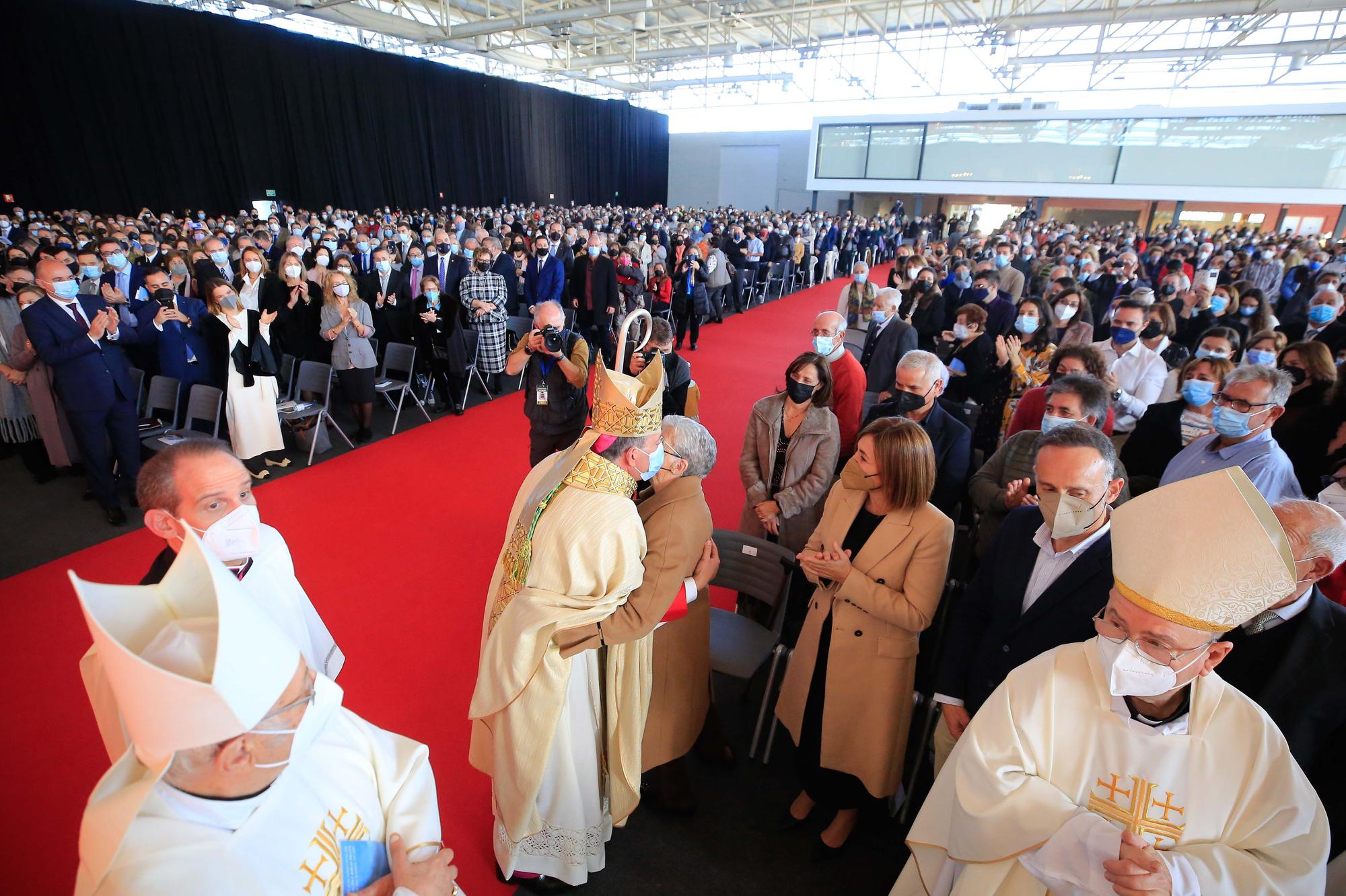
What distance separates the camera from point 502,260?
8.75 meters

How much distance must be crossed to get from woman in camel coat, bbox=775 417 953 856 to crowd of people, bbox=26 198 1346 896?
12 millimetres

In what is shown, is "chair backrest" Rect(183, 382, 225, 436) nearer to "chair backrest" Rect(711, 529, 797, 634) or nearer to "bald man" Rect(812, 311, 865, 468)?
"chair backrest" Rect(711, 529, 797, 634)

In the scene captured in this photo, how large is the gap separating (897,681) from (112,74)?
66.8 feet

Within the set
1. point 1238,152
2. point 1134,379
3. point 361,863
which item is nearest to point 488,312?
point 1134,379

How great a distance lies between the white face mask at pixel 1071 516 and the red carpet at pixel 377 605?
2.38 metres

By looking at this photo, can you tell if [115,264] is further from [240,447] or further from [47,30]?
[47,30]

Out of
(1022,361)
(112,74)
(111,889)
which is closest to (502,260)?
(1022,361)

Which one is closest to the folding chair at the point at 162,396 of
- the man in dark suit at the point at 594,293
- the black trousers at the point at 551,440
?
the black trousers at the point at 551,440

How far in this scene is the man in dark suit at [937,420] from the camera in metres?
3.26

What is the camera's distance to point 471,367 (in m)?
7.28

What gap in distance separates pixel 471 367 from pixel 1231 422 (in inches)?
262

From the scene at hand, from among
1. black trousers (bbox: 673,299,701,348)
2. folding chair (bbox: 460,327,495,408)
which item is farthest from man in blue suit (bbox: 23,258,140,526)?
black trousers (bbox: 673,299,701,348)

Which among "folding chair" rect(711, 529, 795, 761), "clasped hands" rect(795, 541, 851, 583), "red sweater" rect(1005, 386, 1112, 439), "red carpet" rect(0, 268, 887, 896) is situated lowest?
"red carpet" rect(0, 268, 887, 896)

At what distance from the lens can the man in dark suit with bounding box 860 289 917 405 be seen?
5.25m
